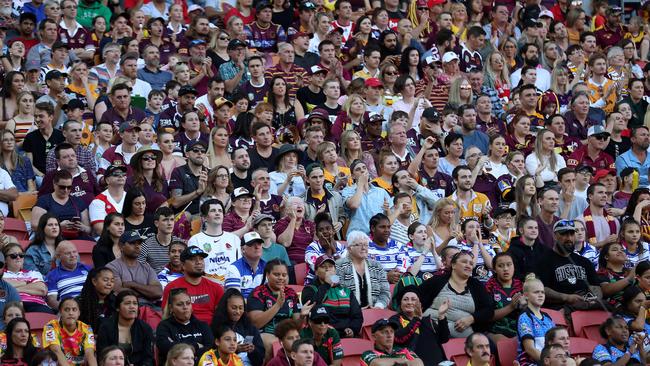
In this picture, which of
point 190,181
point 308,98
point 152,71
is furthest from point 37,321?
point 152,71

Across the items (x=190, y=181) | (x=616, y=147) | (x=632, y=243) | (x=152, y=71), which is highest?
(x=632, y=243)

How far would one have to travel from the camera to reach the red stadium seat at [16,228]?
12.5 meters

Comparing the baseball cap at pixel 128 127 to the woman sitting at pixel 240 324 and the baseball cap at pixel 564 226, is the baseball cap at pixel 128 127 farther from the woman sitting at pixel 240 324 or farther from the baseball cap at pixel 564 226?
the baseball cap at pixel 564 226

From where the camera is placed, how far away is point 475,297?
12102 mm

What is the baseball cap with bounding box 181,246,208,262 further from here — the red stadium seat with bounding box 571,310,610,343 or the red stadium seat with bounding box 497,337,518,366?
the red stadium seat with bounding box 571,310,610,343

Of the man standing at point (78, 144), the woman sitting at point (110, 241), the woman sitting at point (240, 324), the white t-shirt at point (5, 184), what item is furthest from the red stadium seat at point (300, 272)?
the white t-shirt at point (5, 184)

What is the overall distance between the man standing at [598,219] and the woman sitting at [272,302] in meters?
3.71

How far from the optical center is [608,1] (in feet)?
66.7

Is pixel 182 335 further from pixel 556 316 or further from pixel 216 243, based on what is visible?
pixel 556 316

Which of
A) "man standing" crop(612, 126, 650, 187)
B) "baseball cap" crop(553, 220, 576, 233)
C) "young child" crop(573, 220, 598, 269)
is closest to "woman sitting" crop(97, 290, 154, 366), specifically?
"baseball cap" crop(553, 220, 576, 233)

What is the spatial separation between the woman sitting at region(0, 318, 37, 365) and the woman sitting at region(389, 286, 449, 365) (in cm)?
271

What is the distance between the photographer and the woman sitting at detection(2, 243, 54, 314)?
11.3 meters

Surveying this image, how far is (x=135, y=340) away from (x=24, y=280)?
1216mm

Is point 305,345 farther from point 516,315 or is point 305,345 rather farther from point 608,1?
point 608,1
